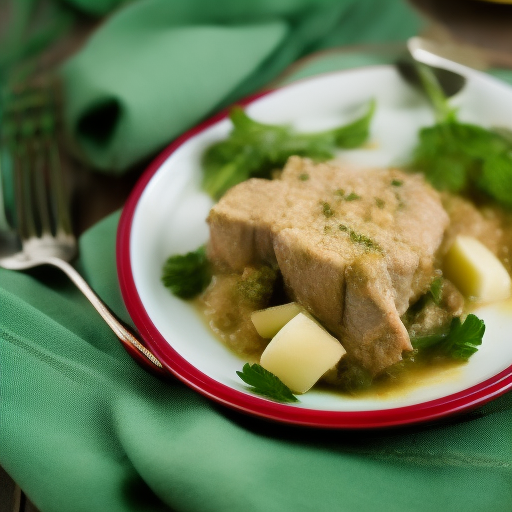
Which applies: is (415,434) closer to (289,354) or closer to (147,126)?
(289,354)

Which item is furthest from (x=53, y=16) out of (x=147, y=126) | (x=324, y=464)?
(x=324, y=464)

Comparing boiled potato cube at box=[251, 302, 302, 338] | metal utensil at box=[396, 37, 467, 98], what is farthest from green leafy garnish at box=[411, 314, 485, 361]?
metal utensil at box=[396, 37, 467, 98]

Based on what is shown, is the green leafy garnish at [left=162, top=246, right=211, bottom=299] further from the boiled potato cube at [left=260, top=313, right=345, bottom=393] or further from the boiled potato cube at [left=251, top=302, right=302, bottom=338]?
the boiled potato cube at [left=260, top=313, right=345, bottom=393]

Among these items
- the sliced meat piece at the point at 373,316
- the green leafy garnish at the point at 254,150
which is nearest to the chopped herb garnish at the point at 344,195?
the sliced meat piece at the point at 373,316

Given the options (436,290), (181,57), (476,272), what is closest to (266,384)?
(436,290)

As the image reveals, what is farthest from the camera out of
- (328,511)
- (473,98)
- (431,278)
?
(473,98)
